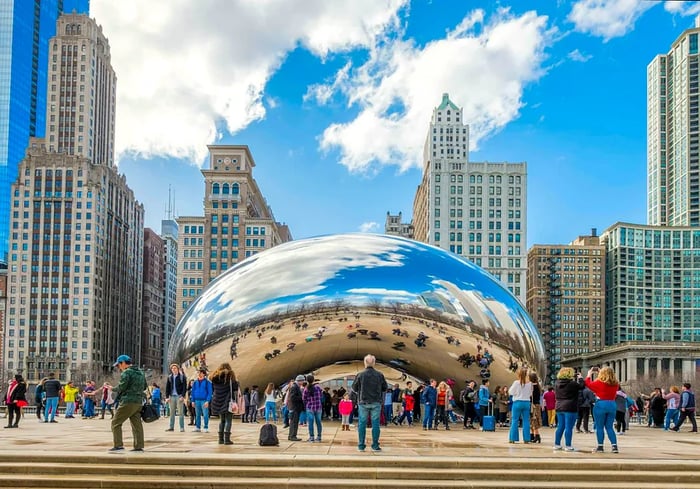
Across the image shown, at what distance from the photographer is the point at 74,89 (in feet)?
459

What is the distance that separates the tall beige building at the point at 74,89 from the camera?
137750mm

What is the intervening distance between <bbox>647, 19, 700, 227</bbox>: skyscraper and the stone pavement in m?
181

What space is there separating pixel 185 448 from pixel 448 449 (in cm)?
428

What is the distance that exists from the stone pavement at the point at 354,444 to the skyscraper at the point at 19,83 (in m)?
148

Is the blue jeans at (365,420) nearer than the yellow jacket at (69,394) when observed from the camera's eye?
Yes

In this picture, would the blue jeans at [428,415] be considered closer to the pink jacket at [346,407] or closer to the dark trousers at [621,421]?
the pink jacket at [346,407]

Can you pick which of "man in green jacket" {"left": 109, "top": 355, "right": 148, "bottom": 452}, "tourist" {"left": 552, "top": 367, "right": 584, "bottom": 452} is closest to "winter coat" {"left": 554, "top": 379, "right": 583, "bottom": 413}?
"tourist" {"left": 552, "top": 367, "right": 584, "bottom": 452}

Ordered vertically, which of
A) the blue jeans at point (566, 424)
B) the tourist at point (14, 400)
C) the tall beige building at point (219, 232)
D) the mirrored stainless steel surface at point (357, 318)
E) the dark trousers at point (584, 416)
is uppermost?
the tall beige building at point (219, 232)

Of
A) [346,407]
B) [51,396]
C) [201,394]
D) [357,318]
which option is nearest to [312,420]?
[346,407]

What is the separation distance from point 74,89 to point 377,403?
459 ft

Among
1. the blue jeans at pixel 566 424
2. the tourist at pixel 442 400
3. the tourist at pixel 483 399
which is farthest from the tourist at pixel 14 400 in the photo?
the blue jeans at pixel 566 424

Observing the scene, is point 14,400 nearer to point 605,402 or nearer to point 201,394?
point 201,394

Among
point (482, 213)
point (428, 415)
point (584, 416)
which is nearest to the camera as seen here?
point (428, 415)

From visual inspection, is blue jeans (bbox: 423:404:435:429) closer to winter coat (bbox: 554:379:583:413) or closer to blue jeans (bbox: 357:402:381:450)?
winter coat (bbox: 554:379:583:413)
